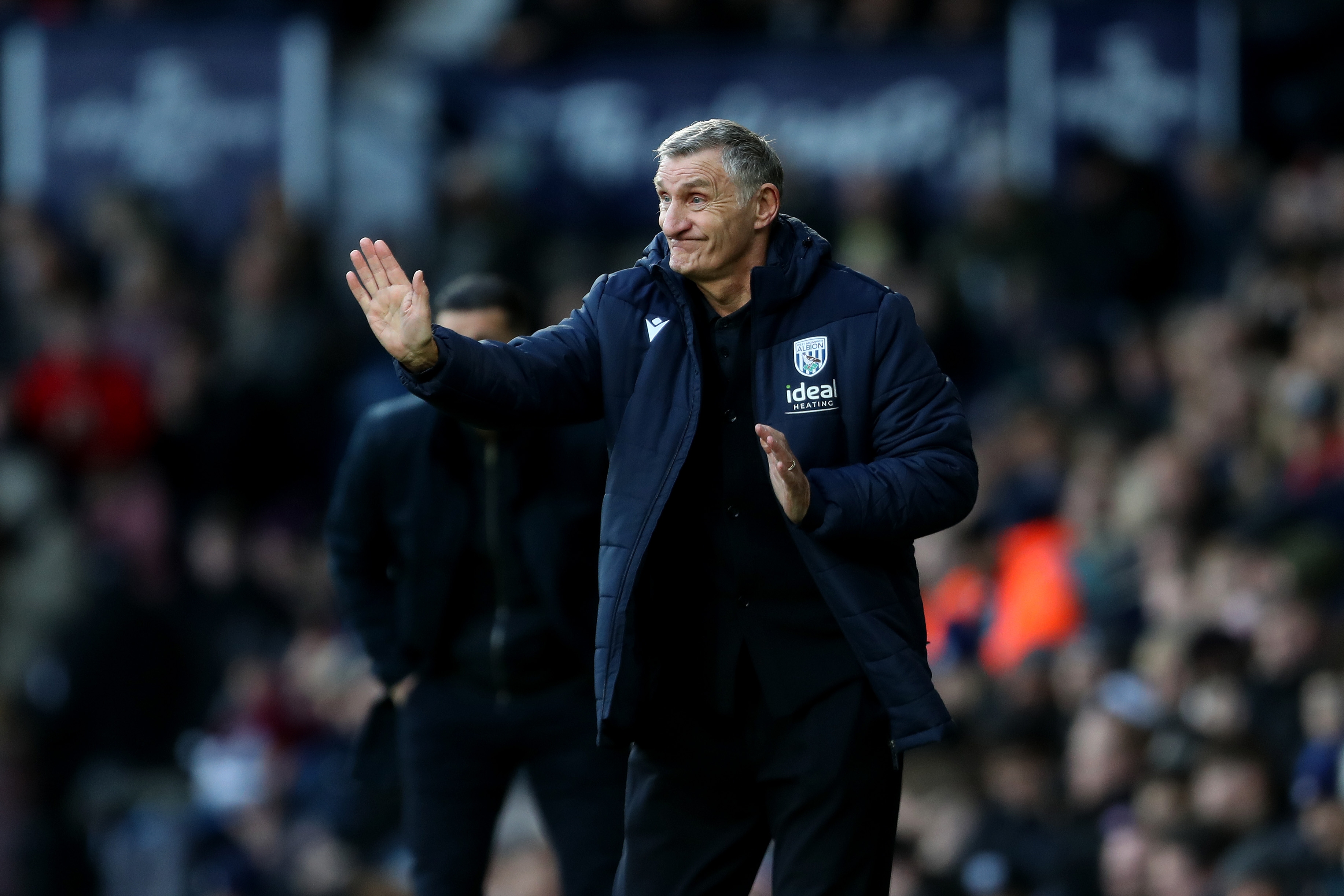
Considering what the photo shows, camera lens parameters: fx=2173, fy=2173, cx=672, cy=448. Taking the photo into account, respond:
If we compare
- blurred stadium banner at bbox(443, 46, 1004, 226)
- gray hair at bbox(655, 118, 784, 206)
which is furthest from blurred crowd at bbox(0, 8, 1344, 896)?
gray hair at bbox(655, 118, 784, 206)

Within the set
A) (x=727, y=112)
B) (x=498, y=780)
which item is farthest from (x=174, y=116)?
(x=498, y=780)

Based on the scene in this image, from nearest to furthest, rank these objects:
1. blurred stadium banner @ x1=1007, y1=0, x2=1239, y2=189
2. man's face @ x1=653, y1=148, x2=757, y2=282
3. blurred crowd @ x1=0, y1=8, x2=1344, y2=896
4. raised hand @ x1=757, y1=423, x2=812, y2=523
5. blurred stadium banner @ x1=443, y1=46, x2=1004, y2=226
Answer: raised hand @ x1=757, y1=423, x2=812, y2=523
man's face @ x1=653, y1=148, x2=757, y2=282
blurred crowd @ x1=0, y1=8, x2=1344, y2=896
blurred stadium banner @ x1=1007, y1=0, x2=1239, y2=189
blurred stadium banner @ x1=443, y1=46, x2=1004, y2=226

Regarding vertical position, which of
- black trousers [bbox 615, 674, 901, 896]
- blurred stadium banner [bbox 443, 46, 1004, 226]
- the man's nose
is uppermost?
blurred stadium banner [bbox 443, 46, 1004, 226]

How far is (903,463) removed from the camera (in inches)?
171

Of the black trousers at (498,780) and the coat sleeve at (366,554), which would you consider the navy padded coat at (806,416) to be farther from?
the coat sleeve at (366,554)

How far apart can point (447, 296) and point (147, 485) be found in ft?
22.5

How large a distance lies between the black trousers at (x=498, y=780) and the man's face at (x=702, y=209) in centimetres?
165

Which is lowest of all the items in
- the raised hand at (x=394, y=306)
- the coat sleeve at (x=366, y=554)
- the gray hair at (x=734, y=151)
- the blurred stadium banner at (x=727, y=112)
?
the coat sleeve at (x=366, y=554)

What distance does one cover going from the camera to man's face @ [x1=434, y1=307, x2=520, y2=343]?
18.3 ft

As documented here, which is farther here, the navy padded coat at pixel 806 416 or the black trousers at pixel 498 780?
the black trousers at pixel 498 780

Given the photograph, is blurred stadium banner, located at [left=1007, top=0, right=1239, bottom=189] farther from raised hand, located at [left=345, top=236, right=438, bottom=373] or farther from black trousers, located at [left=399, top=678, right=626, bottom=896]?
raised hand, located at [left=345, top=236, right=438, bottom=373]

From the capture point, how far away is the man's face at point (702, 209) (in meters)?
4.44

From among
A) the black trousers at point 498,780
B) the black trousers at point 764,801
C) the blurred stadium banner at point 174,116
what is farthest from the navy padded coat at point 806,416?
the blurred stadium banner at point 174,116

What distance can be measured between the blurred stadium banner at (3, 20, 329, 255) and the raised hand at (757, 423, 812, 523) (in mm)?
9592
